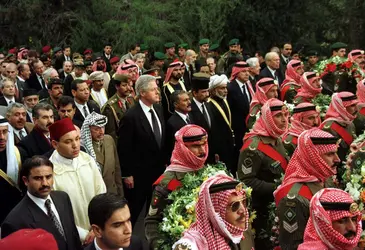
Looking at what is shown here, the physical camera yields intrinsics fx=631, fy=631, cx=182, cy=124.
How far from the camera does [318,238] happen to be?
451 centimetres

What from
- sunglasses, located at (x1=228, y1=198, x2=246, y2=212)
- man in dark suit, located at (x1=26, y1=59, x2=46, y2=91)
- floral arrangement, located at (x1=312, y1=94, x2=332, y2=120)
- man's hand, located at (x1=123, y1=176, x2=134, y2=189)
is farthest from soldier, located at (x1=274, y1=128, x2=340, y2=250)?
man in dark suit, located at (x1=26, y1=59, x2=46, y2=91)

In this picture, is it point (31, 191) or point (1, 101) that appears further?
point (1, 101)

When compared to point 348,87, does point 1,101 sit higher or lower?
higher

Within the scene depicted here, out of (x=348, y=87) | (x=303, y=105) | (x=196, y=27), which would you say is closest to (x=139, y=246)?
(x=303, y=105)

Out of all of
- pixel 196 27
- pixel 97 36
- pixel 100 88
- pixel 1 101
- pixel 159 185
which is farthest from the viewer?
pixel 97 36

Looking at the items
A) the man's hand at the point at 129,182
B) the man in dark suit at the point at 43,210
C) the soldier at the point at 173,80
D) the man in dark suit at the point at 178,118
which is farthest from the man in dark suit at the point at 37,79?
the man in dark suit at the point at 43,210

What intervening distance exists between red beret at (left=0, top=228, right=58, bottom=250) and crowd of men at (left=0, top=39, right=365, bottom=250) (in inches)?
0.5

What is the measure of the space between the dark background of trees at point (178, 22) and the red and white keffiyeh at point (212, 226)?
16.7 meters

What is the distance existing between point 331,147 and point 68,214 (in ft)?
7.93

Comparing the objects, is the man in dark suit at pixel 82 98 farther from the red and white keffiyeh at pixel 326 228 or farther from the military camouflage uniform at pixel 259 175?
the red and white keffiyeh at pixel 326 228

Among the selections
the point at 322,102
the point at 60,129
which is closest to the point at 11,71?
the point at 322,102

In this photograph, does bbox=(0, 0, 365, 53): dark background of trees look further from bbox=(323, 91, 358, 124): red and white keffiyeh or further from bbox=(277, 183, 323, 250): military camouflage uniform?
bbox=(277, 183, 323, 250): military camouflage uniform

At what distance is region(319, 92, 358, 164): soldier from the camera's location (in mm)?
8359

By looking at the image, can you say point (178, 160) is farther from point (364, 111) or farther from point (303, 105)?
point (364, 111)
